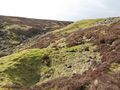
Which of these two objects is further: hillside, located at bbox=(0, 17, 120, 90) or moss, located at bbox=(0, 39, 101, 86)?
moss, located at bbox=(0, 39, 101, 86)

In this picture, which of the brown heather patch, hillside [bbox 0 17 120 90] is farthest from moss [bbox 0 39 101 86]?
the brown heather patch

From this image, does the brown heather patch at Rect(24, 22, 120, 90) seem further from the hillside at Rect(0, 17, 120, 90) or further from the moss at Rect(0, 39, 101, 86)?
the moss at Rect(0, 39, 101, 86)

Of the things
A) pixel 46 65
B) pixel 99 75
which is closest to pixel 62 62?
pixel 46 65

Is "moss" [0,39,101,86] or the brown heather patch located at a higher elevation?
the brown heather patch

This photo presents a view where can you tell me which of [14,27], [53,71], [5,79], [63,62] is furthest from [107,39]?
[14,27]

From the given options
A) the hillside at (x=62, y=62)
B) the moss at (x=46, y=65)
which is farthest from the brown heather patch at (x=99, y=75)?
the moss at (x=46, y=65)

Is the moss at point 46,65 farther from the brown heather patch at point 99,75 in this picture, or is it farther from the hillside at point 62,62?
the brown heather patch at point 99,75

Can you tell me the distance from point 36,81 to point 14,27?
72154 mm

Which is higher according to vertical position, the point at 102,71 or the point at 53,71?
the point at 102,71

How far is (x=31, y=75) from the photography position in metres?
29.2

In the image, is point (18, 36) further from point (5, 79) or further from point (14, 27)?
point (5, 79)

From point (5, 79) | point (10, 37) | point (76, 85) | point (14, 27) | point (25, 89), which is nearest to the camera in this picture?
point (76, 85)

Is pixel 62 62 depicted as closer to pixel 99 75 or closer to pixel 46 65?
pixel 46 65

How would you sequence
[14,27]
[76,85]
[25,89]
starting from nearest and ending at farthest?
[76,85]
[25,89]
[14,27]
